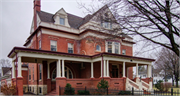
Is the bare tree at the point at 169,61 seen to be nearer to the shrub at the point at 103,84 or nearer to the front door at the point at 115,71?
the front door at the point at 115,71

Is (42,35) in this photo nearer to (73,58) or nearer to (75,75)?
(73,58)

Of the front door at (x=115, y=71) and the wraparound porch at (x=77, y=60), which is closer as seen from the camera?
the wraparound porch at (x=77, y=60)

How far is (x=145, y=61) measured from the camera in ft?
79.1

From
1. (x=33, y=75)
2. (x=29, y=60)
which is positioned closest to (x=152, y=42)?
(x=29, y=60)

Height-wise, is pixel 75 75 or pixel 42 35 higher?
pixel 42 35

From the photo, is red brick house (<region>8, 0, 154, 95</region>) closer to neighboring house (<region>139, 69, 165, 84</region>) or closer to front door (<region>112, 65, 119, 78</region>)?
front door (<region>112, 65, 119, 78</region>)

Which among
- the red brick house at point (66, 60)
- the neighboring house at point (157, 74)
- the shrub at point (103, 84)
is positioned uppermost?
the red brick house at point (66, 60)

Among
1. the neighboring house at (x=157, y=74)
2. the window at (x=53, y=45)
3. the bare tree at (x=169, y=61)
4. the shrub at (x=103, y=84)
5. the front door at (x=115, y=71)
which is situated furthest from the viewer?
the neighboring house at (x=157, y=74)

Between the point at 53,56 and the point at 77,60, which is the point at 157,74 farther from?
the point at 53,56

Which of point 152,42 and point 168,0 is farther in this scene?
point 152,42

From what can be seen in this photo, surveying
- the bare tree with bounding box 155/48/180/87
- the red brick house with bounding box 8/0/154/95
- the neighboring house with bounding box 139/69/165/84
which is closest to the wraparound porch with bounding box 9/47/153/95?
the red brick house with bounding box 8/0/154/95

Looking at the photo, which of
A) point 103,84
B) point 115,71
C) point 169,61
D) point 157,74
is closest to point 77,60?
point 103,84

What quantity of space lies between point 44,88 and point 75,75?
4.70m

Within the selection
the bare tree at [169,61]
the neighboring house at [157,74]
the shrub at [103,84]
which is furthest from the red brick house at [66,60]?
the neighboring house at [157,74]
